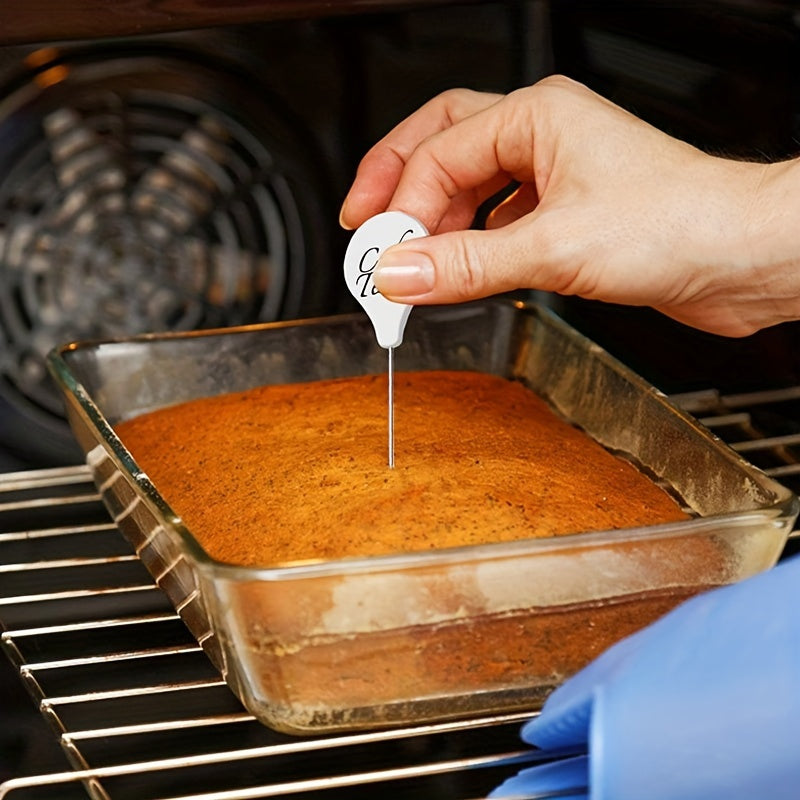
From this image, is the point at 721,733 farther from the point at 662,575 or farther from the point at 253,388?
the point at 253,388

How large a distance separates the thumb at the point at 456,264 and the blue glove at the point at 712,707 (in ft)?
1.06

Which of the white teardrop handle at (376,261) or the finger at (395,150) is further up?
the finger at (395,150)

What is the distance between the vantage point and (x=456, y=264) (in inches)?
34.0

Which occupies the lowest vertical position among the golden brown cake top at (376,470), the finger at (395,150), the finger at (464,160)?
the golden brown cake top at (376,470)

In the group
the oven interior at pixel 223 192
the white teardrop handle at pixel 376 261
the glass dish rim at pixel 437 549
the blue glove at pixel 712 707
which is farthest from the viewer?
the oven interior at pixel 223 192

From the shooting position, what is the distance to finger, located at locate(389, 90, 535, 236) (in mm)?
989

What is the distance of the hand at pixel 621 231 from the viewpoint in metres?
0.87

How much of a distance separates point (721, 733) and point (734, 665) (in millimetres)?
31

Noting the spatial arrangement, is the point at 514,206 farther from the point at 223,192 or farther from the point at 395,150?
the point at 223,192

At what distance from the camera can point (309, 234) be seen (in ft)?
3.91

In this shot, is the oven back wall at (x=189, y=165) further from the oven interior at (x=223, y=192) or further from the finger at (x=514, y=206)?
the finger at (x=514, y=206)

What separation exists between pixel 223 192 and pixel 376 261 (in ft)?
0.89

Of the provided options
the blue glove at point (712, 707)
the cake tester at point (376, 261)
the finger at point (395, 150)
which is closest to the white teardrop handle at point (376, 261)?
the cake tester at point (376, 261)

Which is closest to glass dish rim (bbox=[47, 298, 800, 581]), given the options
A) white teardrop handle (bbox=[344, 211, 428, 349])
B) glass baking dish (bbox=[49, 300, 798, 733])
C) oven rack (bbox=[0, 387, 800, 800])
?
glass baking dish (bbox=[49, 300, 798, 733])
